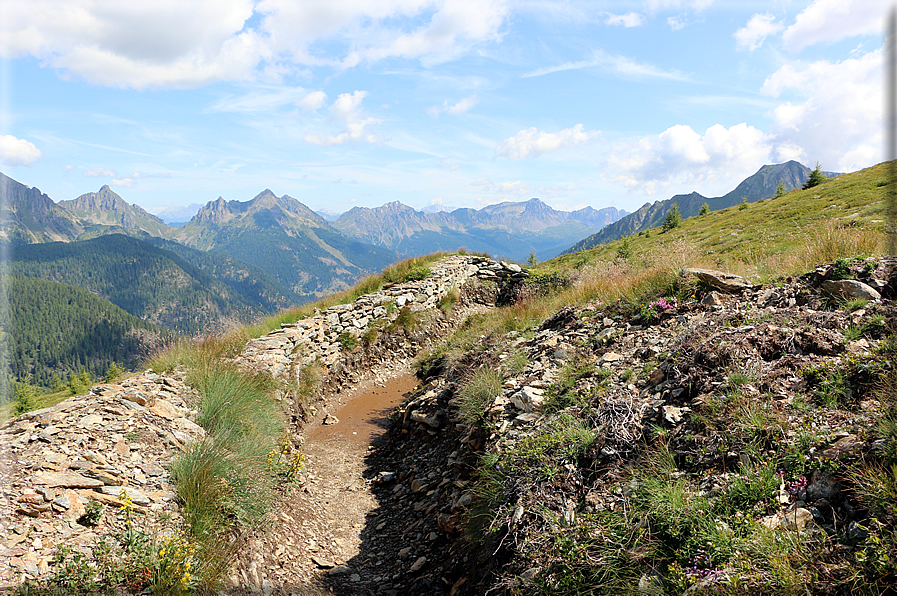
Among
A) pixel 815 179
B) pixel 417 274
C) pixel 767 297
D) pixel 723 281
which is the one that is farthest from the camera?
pixel 815 179

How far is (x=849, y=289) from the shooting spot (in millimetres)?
5172

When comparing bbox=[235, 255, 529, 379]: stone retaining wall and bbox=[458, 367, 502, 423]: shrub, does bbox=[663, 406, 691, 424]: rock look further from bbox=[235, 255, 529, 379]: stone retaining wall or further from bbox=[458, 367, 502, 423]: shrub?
bbox=[235, 255, 529, 379]: stone retaining wall

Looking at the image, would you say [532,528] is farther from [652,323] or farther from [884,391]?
[652,323]

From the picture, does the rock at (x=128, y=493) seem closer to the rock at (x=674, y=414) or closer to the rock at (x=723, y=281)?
the rock at (x=674, y=414)

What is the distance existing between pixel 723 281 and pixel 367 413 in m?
8.92

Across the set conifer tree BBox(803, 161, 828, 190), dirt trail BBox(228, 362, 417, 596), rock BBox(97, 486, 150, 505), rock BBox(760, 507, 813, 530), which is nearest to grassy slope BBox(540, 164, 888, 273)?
conifer tree BBox(803, 161, 828, 190)

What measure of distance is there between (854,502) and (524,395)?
3.83 m

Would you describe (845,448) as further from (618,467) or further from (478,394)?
(478,394)

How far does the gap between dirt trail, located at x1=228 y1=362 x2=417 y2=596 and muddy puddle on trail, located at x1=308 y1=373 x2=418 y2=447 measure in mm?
24

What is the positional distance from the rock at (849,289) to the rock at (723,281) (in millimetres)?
1222

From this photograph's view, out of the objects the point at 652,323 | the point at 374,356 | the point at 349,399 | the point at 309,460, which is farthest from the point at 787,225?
the point at 309,460

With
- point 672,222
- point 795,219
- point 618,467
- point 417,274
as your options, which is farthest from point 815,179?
point 618,467

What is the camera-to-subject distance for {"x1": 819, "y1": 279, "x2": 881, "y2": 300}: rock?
16.3 ft

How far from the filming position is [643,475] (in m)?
3.81
